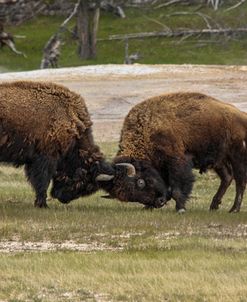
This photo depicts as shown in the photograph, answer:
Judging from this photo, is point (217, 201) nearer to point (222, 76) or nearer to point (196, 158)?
point (196, 158)

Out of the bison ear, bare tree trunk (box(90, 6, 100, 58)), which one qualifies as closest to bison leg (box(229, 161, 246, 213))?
the bison ear

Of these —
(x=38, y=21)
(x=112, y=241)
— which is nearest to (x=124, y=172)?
(x=112, y=241)

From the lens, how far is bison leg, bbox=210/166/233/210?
54.6 feet

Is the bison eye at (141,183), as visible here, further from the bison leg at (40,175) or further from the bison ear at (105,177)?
the bison leg at (40,175)

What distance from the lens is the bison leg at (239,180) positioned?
16.3 m

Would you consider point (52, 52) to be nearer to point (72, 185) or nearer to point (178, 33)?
point (178, 33)

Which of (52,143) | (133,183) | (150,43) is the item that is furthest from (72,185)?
(150,43)

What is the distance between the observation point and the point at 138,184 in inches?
640

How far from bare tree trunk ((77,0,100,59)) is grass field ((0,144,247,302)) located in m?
32.8

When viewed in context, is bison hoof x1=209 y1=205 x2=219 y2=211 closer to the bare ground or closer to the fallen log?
the bare ground

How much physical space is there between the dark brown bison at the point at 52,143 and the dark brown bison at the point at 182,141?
9.7 inches

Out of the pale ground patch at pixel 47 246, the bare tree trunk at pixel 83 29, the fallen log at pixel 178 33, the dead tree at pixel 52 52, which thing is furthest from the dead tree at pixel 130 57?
the pale ground patch at pixel 47 246

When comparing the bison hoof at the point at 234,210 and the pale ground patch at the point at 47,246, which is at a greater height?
the pale ground patch at the point at 47,246

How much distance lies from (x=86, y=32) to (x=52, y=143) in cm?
3384
